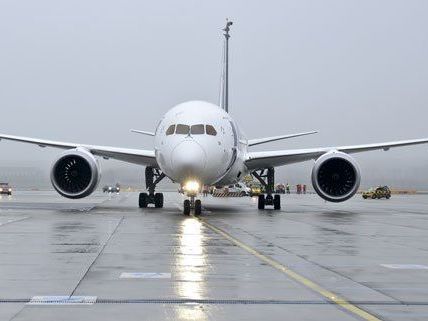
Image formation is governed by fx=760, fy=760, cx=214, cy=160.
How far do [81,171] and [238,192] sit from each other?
132 feet

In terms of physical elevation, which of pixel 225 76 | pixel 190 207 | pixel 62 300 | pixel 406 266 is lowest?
pixel 62 300

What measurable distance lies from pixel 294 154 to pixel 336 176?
2144mm

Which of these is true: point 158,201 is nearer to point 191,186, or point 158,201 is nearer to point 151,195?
point 151,195

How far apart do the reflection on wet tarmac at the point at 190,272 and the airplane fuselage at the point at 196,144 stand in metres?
7.88

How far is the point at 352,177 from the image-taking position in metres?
31.6

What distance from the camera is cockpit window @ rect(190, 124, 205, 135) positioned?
2748 cm

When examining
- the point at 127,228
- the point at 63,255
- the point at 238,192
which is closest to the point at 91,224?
the point at 127,228

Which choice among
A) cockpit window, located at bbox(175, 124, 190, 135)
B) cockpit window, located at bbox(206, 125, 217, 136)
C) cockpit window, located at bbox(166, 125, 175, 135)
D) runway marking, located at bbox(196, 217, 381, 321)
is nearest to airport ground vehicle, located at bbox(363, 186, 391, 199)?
cockpit window, located at bbox(206, 125, 217, 136)

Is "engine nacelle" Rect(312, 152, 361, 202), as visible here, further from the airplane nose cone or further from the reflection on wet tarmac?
the reflection on wet tarmac

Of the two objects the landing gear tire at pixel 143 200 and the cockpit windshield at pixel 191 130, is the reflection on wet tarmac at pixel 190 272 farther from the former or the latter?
the landing gear tire at pixel 143 200

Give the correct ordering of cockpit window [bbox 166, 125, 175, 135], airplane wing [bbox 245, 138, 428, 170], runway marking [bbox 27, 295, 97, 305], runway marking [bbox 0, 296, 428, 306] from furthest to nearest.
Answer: airplane wing [bbox 245, 138, 428, 170]
cockpit window [bbox 166, 125, 175, 135]
runway marking [bbox 0, 296, 428, 306]
runway marking [bbox 27, 295, 97, 305]

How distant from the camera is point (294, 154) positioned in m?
32.9

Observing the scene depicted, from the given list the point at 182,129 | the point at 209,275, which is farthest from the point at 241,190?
the point at 209,275

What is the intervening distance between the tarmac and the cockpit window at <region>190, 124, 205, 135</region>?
8.54 meters
